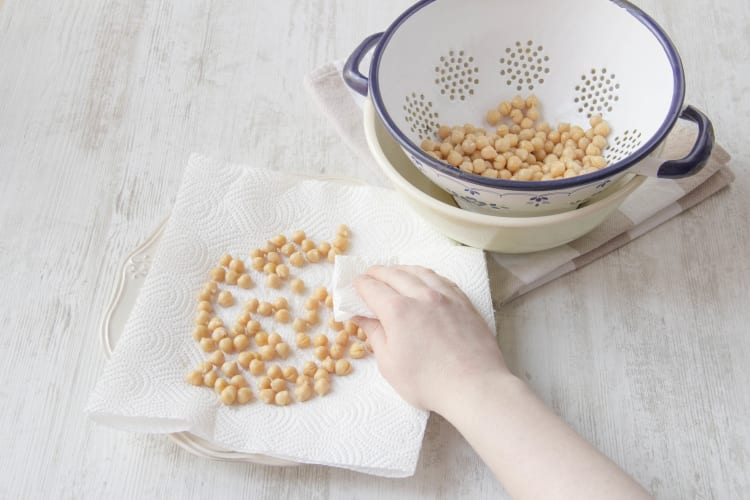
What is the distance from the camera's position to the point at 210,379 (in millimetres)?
988

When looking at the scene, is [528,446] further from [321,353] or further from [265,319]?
[265,319]

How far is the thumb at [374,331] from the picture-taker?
3.20ft

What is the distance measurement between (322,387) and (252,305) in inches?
6.4

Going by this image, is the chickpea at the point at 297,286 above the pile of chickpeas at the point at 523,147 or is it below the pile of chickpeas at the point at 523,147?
below

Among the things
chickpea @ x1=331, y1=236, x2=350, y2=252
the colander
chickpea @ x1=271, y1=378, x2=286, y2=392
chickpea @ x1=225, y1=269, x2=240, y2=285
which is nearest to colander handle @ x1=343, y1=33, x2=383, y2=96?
the colander

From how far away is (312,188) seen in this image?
3.84 ft

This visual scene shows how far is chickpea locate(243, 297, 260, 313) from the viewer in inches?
41.8

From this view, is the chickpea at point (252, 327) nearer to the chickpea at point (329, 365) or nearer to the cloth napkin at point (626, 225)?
the chickpea at point (329, 365)

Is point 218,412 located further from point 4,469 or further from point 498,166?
point 498,166

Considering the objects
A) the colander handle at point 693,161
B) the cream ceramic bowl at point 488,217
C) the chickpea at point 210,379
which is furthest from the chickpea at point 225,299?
the colander handle at point 693,161

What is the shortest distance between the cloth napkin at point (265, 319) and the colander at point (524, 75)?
0.12 metres

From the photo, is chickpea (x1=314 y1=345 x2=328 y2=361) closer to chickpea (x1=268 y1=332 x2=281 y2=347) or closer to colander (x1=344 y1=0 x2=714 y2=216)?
chickpea (x1=268 y1=332 x2=281 y2=347)

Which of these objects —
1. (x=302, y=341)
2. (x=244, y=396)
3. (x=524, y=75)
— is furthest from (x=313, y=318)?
(x=524, y=75)

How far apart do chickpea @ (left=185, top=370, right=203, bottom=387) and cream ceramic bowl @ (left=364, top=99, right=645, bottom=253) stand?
1.17 feet
